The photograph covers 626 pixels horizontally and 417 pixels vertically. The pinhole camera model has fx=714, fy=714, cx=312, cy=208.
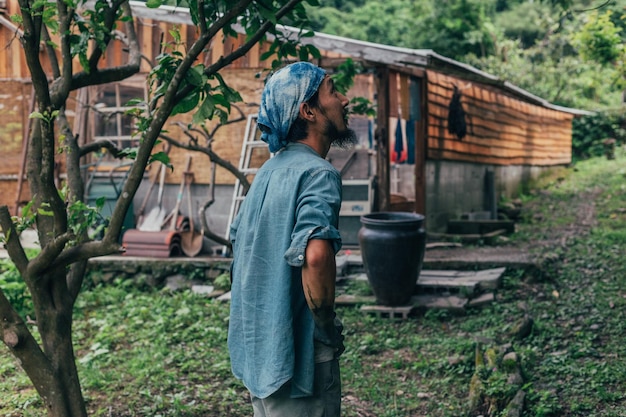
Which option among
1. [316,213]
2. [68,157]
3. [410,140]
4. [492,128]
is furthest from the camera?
[492,128]

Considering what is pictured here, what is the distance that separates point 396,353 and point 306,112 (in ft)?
14.8

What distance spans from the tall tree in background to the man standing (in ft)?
2.82

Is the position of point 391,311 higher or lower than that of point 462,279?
lower

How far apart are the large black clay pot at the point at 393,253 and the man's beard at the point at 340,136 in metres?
4.94

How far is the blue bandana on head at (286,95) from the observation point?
265 centimetres

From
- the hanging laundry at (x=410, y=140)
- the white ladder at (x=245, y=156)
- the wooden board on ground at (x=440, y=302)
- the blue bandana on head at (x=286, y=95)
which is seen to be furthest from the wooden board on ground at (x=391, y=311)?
the blue bandana on head at (x=286, y=95)

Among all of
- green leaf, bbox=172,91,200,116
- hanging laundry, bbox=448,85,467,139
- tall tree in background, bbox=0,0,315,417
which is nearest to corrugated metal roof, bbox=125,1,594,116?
hanging laundry, bbox=448,85,467,139

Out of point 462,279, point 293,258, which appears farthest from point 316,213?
point 462,279

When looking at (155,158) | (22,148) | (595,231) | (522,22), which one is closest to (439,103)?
(595,231)

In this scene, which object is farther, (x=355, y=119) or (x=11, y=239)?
(x=355, y=119)

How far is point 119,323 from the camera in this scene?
8336mm

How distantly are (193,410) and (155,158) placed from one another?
7.95 ft

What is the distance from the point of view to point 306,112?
2.69 meters

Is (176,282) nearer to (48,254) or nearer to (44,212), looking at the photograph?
(48,254)
